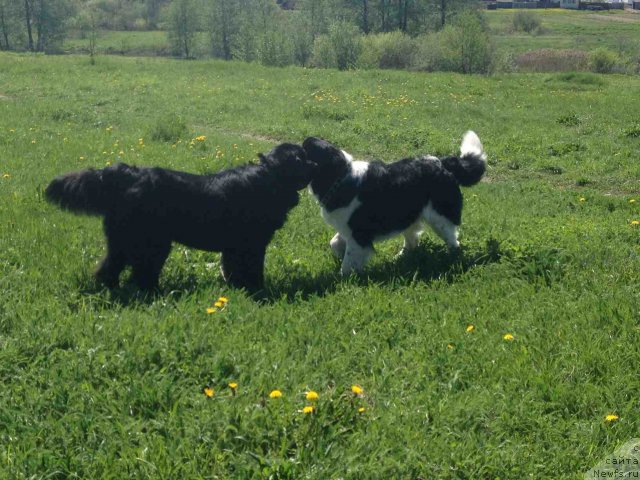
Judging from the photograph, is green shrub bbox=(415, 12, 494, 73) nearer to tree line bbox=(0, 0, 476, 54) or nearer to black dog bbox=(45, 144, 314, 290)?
tree line bbox=(0, 0, 476, 54)

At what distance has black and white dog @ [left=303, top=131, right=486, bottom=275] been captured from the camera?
6160 millimetres

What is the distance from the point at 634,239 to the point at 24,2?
6530 cm

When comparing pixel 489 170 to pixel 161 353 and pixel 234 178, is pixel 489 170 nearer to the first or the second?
pixel 234 178

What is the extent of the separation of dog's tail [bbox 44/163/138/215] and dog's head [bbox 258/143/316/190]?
3.98 feet

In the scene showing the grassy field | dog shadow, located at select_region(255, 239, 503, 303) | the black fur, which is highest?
the black fur

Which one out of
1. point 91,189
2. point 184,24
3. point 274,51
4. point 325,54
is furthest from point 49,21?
point 91,189

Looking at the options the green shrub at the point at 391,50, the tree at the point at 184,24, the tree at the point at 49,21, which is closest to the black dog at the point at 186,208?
the green shrub at the point at 391,50

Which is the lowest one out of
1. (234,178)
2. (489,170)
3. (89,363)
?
(489,170)

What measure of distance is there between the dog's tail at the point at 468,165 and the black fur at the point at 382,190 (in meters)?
0.12

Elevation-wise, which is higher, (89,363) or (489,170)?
(89,363)

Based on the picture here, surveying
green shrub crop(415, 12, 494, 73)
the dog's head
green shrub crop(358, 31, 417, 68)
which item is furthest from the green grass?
the dog's head

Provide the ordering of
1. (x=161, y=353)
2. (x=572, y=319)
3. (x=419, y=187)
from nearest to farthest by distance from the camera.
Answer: (x=161, y=353), (x=572, y=319), (x=419, y=187)

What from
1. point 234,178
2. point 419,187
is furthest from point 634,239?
point 234,178

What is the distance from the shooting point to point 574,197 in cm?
905
